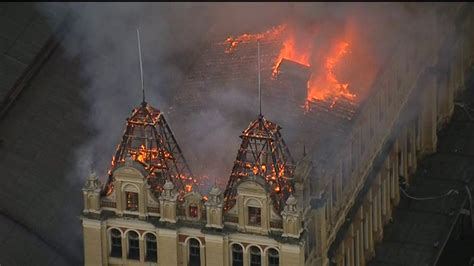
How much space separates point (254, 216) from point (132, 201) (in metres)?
4.97

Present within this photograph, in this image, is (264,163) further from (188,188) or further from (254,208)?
(188,188)

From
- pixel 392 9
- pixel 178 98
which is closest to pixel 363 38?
pixel 392 9

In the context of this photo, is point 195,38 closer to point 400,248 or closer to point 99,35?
point 99,35

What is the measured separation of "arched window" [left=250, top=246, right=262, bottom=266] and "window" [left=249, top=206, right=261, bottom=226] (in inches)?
39.8

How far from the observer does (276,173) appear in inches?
3366

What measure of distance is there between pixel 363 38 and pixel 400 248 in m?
9.88

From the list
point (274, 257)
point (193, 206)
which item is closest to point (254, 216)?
point (274, 257)

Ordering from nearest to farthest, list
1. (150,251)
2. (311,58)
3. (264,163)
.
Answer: (264,163) < (150,251) < (311,58)

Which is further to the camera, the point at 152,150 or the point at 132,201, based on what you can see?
the point at 152,150

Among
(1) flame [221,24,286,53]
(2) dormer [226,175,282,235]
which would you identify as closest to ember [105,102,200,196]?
(2) dormer [226,175,282,235]

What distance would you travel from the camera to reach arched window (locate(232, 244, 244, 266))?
85.5m

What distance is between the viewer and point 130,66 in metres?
101

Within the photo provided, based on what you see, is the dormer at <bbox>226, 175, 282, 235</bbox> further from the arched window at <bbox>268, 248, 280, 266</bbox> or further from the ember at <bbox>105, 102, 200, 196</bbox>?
the ember at <bbox>105, 102, 200, 196</bbox>

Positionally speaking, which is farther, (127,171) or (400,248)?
(400,248)
